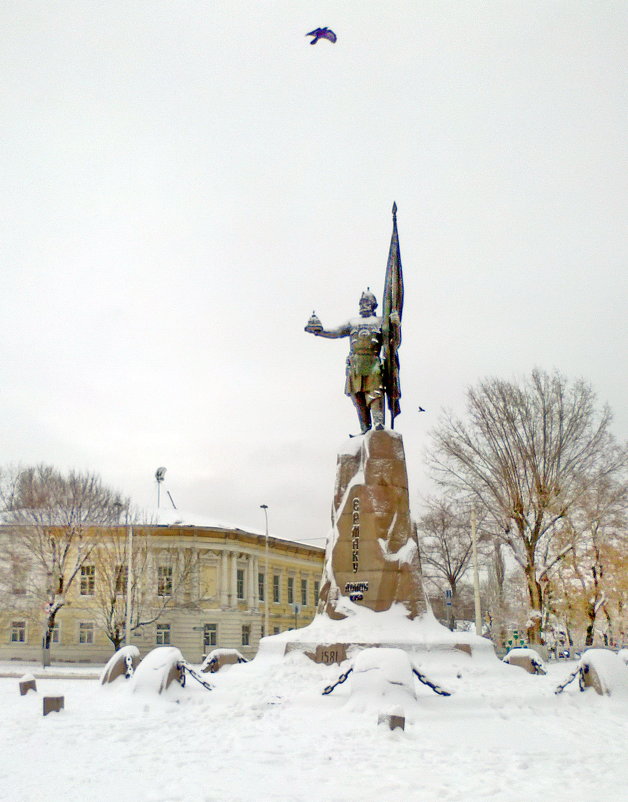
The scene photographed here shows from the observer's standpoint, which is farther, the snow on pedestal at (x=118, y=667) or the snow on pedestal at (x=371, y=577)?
the snow on pedestal at (x=118, y=667)

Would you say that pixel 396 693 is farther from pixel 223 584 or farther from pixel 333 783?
pixel 223 584

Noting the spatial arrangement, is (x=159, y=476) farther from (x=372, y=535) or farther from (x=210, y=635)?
(x=372, y=535)

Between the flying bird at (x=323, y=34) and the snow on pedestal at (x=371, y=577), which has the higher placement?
the flying bird at (x=323, y=34)

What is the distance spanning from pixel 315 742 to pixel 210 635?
3874 centimetres

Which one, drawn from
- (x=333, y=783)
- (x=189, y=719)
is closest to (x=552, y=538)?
(x=189, y=719)

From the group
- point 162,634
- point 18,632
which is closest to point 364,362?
point 162,634

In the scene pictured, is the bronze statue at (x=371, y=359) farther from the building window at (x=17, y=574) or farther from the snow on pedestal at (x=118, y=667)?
the building window at (x=17, y=574)

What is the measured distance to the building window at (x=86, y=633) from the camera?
139 feet

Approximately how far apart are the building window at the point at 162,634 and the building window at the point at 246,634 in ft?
17.7

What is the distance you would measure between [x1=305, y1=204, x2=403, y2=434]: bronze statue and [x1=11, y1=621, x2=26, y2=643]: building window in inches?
1314

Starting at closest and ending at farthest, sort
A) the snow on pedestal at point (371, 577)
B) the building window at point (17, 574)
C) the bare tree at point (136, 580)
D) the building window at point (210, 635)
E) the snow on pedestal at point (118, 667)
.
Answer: the snow on pedestal at point (371, 577)
the snow on pedestal at point (118, 667)
the building window at point (17, 574)
the bare tree at point (136, 580)
the building window at point (210, 635)

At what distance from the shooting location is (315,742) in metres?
7.88

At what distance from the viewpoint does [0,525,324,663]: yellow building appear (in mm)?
36594

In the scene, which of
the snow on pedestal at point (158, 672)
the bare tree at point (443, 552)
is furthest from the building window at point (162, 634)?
the snow on pedestal at point (158, 672)
